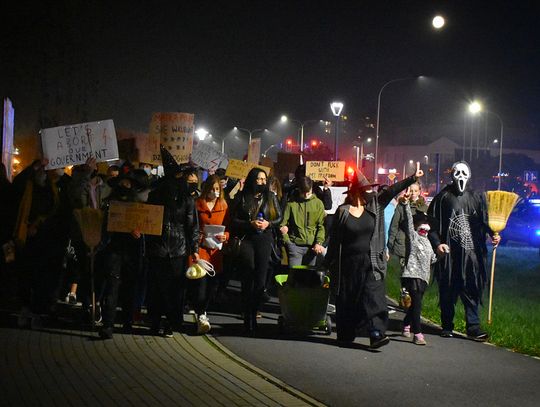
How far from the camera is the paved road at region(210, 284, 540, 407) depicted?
23.0ft

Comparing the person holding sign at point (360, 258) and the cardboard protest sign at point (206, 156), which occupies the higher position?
the cardboard protest sign at point (206, 156)

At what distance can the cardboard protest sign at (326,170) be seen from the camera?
16078 millimetres

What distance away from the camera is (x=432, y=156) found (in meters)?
128

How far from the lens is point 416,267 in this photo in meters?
9.73

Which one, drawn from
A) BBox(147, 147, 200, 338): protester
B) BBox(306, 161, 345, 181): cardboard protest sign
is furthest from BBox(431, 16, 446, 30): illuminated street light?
BBox(147, 147, 200, 338): protester

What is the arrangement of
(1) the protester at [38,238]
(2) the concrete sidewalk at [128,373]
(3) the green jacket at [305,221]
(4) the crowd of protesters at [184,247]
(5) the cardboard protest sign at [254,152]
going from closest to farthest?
(2) the concrete sidewalk at [128,373], (4) the crowd of protesters at [184,247], (1) the protester at [38,238], (3) the green jacket at [305,221], (5) the cardboard protest sign at [254,152]

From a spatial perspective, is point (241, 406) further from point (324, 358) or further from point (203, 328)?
point (203, 328)

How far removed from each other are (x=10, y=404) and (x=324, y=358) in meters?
3.53

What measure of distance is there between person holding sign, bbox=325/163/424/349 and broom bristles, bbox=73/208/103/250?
9.29ft

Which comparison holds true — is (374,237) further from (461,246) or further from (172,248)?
(172,248)

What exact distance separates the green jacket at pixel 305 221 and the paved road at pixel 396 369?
4.82 feet

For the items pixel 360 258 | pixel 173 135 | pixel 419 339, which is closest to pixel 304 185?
pixel 360 258

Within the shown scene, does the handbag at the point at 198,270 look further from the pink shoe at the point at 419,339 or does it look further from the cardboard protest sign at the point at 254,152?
the cardboard protest sign at the point at 254,152

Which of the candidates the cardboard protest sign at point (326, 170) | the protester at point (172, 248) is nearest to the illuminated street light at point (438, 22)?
the cardboard protest sign at point (326, 170)
